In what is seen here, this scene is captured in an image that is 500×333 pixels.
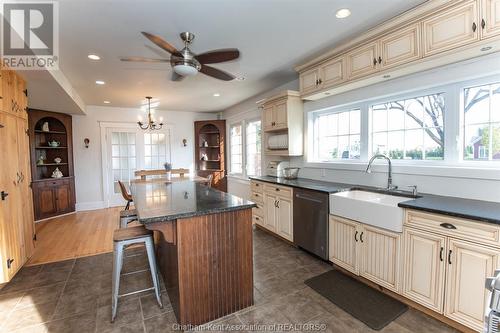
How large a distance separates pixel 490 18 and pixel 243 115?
4409 mm

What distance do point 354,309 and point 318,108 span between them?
2.61 meters

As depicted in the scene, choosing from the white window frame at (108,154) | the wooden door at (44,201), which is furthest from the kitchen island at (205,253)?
the white window frame at (108,154)

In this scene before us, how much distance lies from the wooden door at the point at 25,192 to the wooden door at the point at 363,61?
4.07 meters

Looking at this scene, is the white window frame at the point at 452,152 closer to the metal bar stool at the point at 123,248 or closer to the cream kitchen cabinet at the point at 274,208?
the cream kitchen cabinet at the point at 274,208

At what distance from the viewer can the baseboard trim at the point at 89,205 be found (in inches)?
227

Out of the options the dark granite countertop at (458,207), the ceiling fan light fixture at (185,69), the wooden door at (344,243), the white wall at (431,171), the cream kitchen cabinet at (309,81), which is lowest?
the wooden door at (344,243)

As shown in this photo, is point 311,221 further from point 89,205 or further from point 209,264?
point 89,205

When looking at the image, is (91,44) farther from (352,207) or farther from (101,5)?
(352,207)

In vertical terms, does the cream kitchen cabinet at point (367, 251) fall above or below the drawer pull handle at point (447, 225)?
below

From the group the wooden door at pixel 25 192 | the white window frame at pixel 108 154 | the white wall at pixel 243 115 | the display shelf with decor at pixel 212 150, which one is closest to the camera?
the wooden door at pixel 25 192

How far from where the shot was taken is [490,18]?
171 centimetres

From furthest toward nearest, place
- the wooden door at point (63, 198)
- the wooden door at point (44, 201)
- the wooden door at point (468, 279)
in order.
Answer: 1. the wooden door at point (63, 198)
2. the wooden door at point (44, 201)
3. the wooden door at point (468, 279)

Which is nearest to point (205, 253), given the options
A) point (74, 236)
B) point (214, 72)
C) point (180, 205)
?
point (180, 205)

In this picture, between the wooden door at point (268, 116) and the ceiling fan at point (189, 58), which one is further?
the wooden door at point (268, 116)
